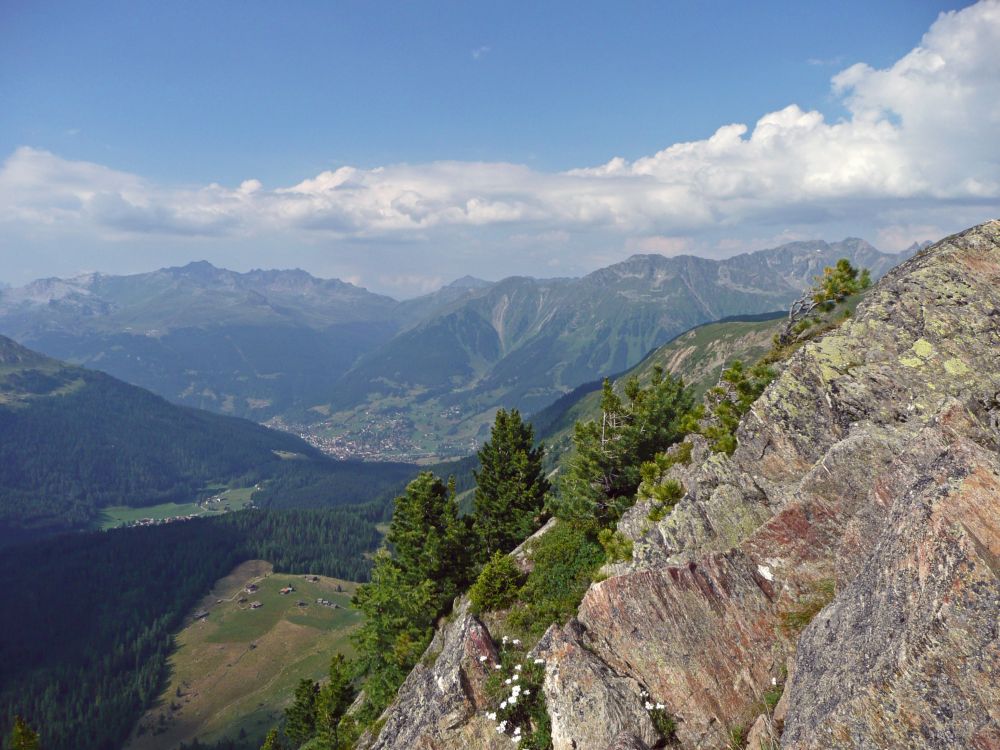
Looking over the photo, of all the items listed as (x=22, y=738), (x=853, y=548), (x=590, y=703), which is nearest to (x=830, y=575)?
(x=853, y=548)

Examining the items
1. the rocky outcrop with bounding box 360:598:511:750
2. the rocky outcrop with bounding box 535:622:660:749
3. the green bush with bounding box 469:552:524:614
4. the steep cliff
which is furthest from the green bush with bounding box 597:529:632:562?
the rocky outcrop with bounding box 360:598:511:750

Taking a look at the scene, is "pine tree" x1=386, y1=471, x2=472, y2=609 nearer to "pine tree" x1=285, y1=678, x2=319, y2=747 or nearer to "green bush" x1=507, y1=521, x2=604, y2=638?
"green bush" x1=507, y1=521, x2=604, y2=638

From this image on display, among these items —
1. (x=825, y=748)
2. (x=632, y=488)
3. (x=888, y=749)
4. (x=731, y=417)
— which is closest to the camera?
(x=888, y=749)

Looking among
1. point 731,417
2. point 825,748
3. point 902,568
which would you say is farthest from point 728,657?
point 731,417

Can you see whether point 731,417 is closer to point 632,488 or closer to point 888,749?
point 632,488

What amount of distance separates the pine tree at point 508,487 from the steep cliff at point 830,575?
19.3m

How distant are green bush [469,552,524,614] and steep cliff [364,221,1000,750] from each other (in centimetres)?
182

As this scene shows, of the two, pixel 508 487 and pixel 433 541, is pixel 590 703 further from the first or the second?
pixel 508 487

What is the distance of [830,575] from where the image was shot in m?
22.7

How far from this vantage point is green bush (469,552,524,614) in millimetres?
36438

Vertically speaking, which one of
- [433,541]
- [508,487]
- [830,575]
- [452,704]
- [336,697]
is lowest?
[336,697]

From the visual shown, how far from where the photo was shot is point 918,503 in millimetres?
17156

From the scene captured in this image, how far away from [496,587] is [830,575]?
69.2 feet

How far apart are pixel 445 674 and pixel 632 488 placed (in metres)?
20.0
